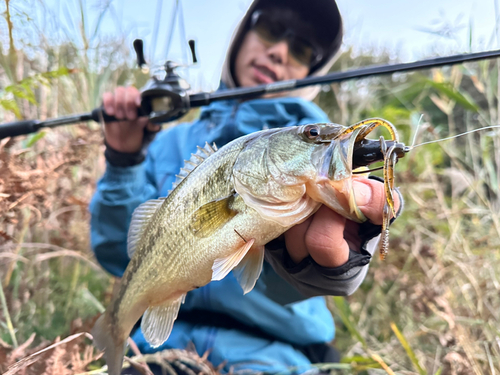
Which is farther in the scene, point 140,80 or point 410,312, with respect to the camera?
point 140,80

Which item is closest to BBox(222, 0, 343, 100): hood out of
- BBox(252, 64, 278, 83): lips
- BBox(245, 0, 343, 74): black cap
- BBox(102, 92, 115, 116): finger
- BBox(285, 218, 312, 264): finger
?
BBox(245, 0, 343, 74): black cap

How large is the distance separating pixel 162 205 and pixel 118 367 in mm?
422

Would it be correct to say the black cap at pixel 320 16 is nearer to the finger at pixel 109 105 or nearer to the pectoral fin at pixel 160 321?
the finger at pixel 109 105

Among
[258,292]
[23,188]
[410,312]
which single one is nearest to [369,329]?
[410,312]

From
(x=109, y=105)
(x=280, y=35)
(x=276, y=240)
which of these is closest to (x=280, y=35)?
(x=280, y=35)

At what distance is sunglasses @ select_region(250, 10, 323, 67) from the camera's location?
176cm

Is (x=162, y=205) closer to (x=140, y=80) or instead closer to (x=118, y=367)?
(x=118, y=367)

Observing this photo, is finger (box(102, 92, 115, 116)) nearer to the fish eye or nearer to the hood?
the hood

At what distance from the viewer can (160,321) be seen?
809 millimetres

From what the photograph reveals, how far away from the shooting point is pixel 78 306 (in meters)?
1.58

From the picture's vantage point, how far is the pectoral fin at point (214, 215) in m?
0.68

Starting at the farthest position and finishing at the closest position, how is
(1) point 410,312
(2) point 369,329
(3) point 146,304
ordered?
1. (2) point 369,329
2. (1) point 410,312
3. (3) point 146,304

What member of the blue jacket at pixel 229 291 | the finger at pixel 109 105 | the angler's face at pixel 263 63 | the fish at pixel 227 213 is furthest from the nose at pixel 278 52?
the fish at pixel 227 213

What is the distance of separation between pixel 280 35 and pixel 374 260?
137 cm
